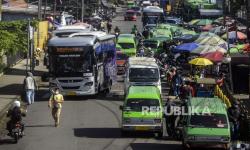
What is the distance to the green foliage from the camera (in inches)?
1660

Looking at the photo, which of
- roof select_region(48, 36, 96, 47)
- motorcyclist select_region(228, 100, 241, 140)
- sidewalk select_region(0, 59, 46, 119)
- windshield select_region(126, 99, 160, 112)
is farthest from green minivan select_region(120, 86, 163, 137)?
roof select_region(48, 36, 96, 47)

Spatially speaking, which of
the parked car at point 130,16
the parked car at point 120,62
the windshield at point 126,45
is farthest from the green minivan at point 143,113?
the parked car at point 130,16

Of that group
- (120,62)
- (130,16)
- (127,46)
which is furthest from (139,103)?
(130,16)

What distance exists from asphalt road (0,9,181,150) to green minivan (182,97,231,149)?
1.28 meters

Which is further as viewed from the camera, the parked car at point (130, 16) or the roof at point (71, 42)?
the parked car at point (130, 16)

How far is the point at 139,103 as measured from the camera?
2572cm

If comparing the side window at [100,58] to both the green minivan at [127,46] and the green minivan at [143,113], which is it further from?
the green minivan at [127,46]

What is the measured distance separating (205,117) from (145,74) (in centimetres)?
1157

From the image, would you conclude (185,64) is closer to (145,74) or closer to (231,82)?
(231,82)

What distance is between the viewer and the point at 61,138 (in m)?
25.3

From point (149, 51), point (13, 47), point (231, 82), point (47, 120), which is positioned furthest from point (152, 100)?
point (149, 51)

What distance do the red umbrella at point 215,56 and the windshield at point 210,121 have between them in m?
19.3

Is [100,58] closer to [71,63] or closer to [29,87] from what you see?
[71,63]

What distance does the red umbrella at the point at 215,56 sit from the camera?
42.5 metres
